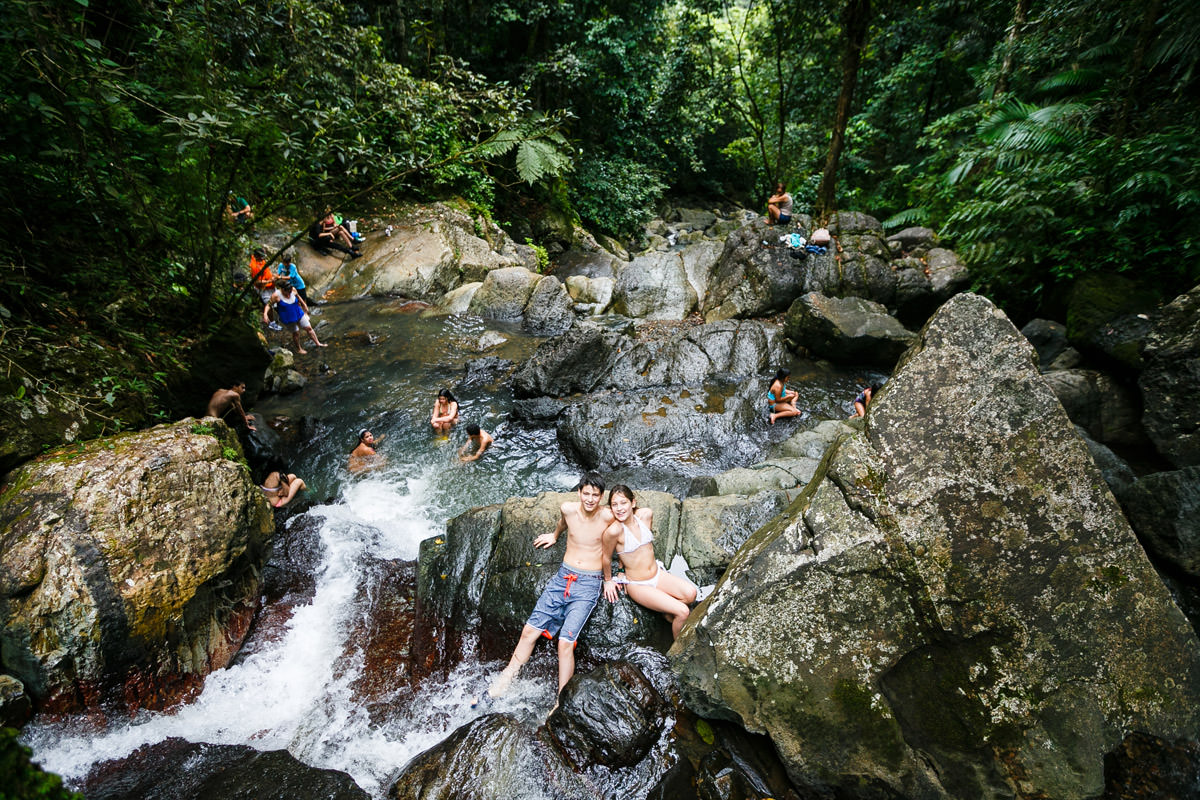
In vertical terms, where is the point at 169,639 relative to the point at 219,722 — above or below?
above

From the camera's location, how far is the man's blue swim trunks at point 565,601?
3.88 m

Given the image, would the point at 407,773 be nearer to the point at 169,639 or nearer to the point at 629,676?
the point at 629,676

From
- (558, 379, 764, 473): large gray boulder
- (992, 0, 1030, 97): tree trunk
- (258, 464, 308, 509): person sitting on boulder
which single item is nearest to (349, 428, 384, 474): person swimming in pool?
(258, 464, 308, 509): person sitting on boulder

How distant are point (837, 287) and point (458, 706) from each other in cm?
1068

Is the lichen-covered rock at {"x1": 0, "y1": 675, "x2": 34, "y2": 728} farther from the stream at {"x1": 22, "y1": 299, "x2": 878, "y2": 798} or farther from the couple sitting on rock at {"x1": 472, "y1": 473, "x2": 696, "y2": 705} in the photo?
the couple sitting on rock at {"x1": 472, "y1": 473, "x2": 696, "y2": 705}

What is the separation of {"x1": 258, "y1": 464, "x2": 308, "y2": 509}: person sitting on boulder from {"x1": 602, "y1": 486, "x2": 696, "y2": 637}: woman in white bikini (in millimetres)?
4369

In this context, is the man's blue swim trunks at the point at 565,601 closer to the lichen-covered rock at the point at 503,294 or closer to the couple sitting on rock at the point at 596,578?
the couple sitting on rock at the point at 596,578

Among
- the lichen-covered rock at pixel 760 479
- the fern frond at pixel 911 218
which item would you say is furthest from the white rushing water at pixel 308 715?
the fern frond at pixel 911 218

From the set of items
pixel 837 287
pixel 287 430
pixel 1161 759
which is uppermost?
pixel 837 287

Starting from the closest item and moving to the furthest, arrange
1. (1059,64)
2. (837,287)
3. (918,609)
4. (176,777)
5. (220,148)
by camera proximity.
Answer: (918,609) < (176,777) < (220,148) < (1059,64) < (837,287)

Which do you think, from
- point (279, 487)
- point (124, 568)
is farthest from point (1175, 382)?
point (279, 487)

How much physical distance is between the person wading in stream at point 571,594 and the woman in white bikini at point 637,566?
0.09m

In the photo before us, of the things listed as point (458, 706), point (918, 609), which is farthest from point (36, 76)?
point (918, 609)

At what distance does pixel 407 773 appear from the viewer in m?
3.13
